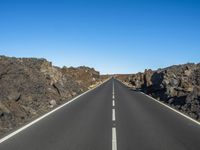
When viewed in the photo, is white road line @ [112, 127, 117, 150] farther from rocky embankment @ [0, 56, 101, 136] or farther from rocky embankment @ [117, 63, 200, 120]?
rocky embankment @ [117, 63, 200, 120]

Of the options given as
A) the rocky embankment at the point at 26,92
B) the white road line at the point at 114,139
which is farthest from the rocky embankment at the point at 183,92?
the rocky embankment at the point at 26,92

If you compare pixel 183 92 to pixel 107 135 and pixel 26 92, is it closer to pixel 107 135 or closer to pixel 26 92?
pixel 26 92

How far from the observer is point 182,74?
44719 mm

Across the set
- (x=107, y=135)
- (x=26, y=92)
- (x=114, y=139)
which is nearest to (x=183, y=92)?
(x=26, y=92)

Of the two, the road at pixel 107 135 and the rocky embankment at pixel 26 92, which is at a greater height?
the rocky embankment at pixel 26 92

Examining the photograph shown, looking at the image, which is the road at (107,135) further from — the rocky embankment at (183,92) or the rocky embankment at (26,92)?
the rocky embankment at (183,92)

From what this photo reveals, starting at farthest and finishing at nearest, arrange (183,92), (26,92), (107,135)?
(183,92), (26,92), (107,135)

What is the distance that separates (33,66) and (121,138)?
27.9 meters

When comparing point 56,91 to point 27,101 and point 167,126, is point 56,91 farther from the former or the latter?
point 167,126

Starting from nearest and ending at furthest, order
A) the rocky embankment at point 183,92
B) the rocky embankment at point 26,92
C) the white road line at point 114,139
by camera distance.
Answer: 1. the white road line at point 114,139
2. the rocky embankment at point 26,92
3. the rocky embankment at point 183,92

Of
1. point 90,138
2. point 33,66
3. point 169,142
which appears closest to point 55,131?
point 90,138

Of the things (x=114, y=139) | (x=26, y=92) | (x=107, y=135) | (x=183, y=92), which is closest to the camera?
(x=114, y=139)

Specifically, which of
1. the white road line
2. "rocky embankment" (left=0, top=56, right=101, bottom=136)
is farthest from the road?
"rocky embankment" (left=0, top=56, right=101, bottom=136)

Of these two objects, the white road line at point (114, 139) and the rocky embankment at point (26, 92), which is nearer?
the white road line at point (114, 139)
